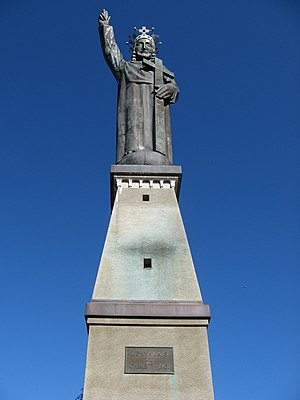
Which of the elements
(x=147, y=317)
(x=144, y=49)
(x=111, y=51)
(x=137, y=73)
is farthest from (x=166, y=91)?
(x=147, y=317)

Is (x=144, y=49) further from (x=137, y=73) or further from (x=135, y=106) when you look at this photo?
(x=135, y=106)

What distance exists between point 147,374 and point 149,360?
36 cm

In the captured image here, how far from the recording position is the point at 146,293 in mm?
13719

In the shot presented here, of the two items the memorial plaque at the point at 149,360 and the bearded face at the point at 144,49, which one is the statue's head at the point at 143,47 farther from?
the memorial plaque at the point at 149,360

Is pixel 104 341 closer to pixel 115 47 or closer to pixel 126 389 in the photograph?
pixel 126 389

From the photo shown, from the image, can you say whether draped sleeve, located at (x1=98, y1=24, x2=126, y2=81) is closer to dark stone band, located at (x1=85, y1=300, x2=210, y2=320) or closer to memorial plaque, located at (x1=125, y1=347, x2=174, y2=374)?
dark stone band, located at (x1=85, y1=300, x2=210, y2=320)

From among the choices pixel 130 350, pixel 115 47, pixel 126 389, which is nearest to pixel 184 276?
pixel 130 350

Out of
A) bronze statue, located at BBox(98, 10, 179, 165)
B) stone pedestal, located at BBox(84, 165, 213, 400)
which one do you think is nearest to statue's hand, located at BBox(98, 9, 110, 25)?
bronze statue, located at BBox(98, 10, 179, 165)

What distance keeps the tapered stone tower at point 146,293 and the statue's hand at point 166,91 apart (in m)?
0.88

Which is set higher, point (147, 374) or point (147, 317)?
point (147, 317)

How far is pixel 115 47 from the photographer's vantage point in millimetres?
20469

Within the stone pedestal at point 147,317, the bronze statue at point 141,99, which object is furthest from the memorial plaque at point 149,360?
the bronze statue at point 141,99

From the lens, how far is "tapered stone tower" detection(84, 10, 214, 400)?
12.1 meters

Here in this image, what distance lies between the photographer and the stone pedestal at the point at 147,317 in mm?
12047
